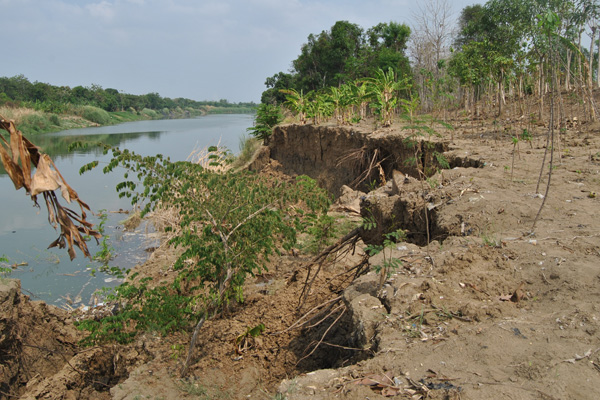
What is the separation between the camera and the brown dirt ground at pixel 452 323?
2244 millimetres

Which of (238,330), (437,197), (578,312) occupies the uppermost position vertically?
(437,197)

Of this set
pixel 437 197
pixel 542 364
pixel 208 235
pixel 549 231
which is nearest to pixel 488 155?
pixel 437 197

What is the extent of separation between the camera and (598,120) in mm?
8102

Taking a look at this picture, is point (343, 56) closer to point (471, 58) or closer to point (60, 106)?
point (471, 58)

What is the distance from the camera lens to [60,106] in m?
49.5

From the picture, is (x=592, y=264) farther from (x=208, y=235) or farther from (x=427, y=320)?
(x=208, y=235)

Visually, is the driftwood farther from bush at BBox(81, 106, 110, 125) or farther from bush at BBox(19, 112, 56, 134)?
bush at BBox(81, 106, 110, 125)

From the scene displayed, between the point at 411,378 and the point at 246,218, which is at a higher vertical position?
the point at 246,218

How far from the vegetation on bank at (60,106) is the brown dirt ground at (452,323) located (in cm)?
2285

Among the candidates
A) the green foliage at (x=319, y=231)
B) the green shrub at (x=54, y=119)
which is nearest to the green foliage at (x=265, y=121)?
the green foliage at (x=319, y=231)

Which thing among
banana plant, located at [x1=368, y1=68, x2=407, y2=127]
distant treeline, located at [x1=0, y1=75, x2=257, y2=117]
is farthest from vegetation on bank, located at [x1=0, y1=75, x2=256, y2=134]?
banana plant, located at [x1=368, y1=68, x2=407, y2=127]

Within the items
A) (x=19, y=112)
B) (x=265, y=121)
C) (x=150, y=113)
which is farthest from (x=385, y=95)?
(x=150, y=113)

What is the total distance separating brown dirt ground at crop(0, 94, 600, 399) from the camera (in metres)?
2.24

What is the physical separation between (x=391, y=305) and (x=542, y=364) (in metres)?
0.96
